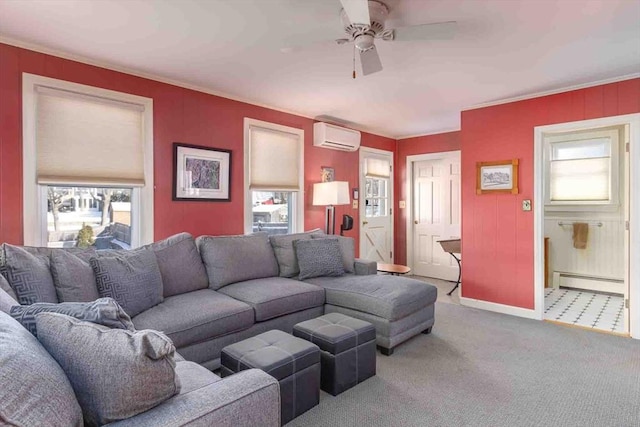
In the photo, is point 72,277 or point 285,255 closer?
point 72,277

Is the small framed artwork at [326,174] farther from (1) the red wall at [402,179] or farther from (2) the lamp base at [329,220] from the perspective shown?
(1) the red wall at [402,179]

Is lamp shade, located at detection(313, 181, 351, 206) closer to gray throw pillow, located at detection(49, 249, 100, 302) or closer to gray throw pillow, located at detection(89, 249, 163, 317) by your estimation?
gray throw pillow, located at detection(89, 249, 163, 317)

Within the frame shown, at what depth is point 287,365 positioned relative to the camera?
1.99 metres

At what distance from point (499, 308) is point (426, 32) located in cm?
336

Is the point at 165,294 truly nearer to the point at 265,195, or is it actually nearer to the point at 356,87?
the point at 265,195

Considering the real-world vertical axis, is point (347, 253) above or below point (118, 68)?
below

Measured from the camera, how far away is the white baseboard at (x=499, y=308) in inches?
155

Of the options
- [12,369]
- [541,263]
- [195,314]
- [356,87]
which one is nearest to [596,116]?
[541,263]

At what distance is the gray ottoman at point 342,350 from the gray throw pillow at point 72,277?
4.56 ft

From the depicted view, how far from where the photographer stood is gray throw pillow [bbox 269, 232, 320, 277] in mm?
3650

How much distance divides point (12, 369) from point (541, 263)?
14.4 feet

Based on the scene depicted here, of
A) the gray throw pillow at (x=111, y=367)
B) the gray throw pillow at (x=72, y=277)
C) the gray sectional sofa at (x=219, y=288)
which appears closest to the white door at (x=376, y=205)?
the gray sectional sofa at (x=219, y=288)

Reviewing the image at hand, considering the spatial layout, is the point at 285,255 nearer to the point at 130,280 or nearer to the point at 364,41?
the point at 130,280

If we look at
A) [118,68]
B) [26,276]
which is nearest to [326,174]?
[118,68]
